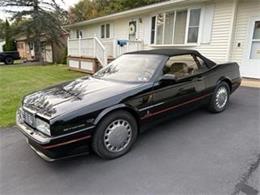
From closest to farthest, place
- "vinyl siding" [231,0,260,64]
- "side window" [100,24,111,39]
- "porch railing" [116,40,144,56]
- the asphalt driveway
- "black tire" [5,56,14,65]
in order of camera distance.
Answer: the asphalt driveway < "vinyl siding" [231,0,260,64] < "porch railing" [116,40,144,56] < "side window" [100,24,111,39] < "black tire" [5,56,14,65]

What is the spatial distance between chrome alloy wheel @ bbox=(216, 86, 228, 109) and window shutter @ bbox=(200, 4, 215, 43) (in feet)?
16.3

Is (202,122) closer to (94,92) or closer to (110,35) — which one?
(94,92)

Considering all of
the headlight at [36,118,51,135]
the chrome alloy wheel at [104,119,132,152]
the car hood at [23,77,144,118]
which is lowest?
the chrome alloy wheel at [104,119,132,152]

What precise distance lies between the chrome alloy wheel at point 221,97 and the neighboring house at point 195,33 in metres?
1.39

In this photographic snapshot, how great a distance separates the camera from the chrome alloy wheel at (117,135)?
3.00 m

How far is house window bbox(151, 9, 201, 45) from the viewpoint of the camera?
9.44 m

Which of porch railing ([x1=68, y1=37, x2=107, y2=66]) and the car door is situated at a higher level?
porch railing ([x1=68, y1=37, x2=107, y2=66])

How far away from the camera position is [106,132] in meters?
2.97

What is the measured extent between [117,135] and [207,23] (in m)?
7.77

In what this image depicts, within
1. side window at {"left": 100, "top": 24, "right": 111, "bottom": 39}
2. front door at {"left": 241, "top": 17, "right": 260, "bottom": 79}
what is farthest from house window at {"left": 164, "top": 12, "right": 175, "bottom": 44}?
side window at {"left": 100, "top": 24, "right": 111, "bottom": 39}

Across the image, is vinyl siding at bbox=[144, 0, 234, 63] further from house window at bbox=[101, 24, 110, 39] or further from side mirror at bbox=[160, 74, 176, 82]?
house window at bbox=[101, 24, 110, 39]

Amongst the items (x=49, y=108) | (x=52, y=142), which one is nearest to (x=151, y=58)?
(x=49, y=108)

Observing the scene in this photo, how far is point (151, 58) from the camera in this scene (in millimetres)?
3889

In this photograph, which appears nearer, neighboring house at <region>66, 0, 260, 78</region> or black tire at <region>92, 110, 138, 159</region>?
black tire at <region>92, 110, 138, 159</region>
